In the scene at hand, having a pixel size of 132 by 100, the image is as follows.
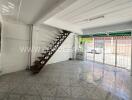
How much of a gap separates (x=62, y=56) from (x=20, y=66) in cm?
349

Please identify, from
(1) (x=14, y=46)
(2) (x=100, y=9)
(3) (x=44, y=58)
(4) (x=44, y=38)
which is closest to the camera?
(2) (x=100, y=9)

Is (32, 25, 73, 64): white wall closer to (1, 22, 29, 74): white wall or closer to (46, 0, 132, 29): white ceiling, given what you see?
(1, 22, 29, 74): white wall

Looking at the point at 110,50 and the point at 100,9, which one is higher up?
the point at 100,9

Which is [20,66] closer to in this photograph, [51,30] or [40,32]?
[40,32]

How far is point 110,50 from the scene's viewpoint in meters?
7.40

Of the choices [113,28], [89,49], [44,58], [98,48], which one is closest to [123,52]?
[98,48]

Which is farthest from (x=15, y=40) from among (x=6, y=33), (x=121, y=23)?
(x=121, y=23)

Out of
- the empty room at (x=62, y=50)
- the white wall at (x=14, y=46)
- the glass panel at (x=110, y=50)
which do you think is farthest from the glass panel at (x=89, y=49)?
the white wall at (x=14, y=46)

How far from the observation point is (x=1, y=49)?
3.88 m

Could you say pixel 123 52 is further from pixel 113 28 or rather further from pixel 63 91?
pixel 63 91

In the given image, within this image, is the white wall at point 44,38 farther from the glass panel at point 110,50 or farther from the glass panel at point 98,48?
the glass panel at point 110,50

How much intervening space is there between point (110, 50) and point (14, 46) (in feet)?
21.8

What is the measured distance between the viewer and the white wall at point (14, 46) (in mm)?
4016

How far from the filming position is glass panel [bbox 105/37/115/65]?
7227 millimetres
